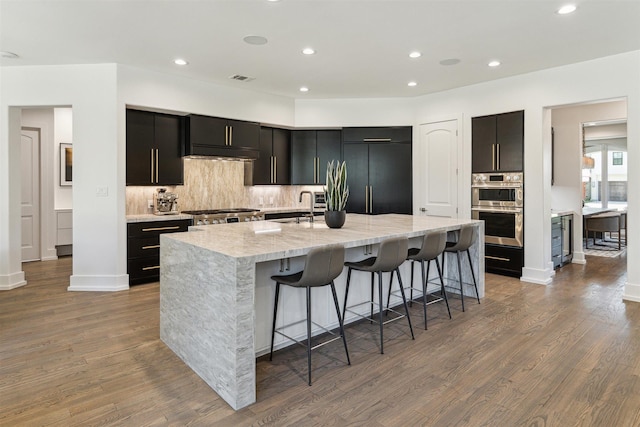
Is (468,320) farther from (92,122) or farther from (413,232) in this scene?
(92,122)

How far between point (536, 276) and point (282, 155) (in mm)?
4252

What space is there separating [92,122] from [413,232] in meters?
4.00

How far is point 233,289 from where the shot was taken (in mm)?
2215

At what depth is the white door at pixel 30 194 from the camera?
6.48m

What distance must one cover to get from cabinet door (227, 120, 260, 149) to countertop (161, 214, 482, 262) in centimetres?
243

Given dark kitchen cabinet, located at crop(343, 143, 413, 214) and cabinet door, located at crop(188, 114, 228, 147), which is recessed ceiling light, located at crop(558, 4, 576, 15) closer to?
dark kitchen cabinet, located at crop(343, 143, 413, 214)

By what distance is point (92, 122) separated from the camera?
187 inches

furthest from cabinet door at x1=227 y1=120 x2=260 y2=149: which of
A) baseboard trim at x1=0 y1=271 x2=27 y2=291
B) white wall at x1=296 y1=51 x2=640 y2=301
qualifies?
baseboard trim at x1=0 y1=271 x2=27 y2=291

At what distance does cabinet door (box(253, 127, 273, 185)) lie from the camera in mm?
6453

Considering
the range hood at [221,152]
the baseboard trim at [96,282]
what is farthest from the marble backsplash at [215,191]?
the baseboard trim at [96,282]

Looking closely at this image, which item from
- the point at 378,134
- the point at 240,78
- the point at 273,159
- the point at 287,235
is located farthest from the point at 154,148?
the point at 378,134

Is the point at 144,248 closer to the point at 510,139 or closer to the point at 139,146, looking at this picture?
the point at 139,146

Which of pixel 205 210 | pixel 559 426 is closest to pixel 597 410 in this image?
pixel 559 426

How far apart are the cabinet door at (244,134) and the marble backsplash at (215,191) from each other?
1.79 feet
